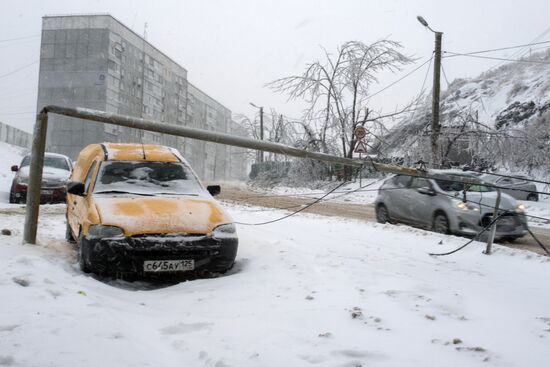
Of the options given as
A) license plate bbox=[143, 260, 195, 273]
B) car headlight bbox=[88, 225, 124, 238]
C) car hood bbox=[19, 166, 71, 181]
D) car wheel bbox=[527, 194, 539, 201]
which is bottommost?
license plate bbox=[143, 260, 195, 273]

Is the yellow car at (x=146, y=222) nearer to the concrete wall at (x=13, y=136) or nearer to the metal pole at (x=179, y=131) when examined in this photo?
the metal pole at (x=179, y=131)

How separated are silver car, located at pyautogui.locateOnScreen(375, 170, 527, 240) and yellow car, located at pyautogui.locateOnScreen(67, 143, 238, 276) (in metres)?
4.30

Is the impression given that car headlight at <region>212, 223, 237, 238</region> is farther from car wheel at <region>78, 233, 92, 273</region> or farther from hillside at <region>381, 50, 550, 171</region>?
hillside at <region>381, 50, 550, 171</region>

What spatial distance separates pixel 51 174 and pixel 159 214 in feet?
32.2

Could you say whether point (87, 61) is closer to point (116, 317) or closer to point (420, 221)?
point (420, 221)

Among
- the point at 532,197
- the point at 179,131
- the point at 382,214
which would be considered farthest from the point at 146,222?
the point at 532,197

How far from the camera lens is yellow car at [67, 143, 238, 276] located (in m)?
4.96

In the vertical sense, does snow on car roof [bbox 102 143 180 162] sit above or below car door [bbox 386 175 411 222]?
above

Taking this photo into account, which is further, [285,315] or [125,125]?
[125,125]

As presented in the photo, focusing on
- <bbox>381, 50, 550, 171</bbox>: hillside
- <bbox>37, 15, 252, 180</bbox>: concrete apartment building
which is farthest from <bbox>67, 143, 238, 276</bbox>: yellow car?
<bbox>37, 15, 252, 180</bbox>: concrete apartment building

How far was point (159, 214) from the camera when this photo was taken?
5.28 metres

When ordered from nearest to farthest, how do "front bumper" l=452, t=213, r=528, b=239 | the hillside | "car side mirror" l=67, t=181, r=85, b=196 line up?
"car side mirror" l=67, t=181, r=85, b=196, "front bumper" l=452, t=213, r=528, b=239, the hillside

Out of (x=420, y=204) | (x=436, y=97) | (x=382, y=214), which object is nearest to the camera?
(x=420, y=204)

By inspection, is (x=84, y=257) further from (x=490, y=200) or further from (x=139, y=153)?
(x=490, y=200)
